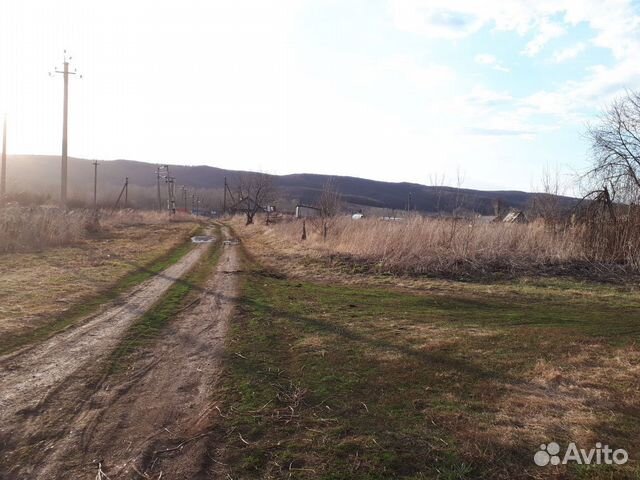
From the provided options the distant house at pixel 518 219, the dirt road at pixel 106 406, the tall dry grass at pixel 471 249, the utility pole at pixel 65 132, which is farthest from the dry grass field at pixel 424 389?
the utility pole at pixel 65 132

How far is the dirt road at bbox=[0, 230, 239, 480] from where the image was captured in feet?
11.3

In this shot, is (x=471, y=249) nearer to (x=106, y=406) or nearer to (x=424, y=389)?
(x=424, y=389)

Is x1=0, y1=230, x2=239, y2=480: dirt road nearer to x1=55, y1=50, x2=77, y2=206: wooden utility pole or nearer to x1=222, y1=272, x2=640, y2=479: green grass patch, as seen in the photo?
x1=222, y1=272, x2=640, y2=479: green grass patch

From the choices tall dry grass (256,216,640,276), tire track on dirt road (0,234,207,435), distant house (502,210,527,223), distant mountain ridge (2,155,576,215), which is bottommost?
tire track on dirt road (0,234,207,435)

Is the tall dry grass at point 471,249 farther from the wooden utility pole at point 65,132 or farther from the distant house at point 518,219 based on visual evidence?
the wooden utility pole at point 65,132

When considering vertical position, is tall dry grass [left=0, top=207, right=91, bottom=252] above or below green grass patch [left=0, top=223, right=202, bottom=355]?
above

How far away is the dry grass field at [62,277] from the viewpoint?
7805mm

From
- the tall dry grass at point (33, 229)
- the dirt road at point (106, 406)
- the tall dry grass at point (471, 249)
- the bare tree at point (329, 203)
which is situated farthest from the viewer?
the bare tree at point (329, 203)

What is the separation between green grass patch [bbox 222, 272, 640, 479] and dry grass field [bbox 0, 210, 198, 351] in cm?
305

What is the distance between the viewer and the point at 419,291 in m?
12.1

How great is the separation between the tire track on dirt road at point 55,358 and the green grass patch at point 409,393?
1704 millimetres

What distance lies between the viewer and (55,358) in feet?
→ 19.4

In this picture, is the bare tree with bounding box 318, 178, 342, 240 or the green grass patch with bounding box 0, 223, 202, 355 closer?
the green grass patch with bounding box 0, 223, 202, 355

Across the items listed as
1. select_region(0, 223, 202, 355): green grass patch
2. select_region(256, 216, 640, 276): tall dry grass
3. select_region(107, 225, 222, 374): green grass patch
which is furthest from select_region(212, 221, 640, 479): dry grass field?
select_region(256, 216, 640, 276): tall dry grass
